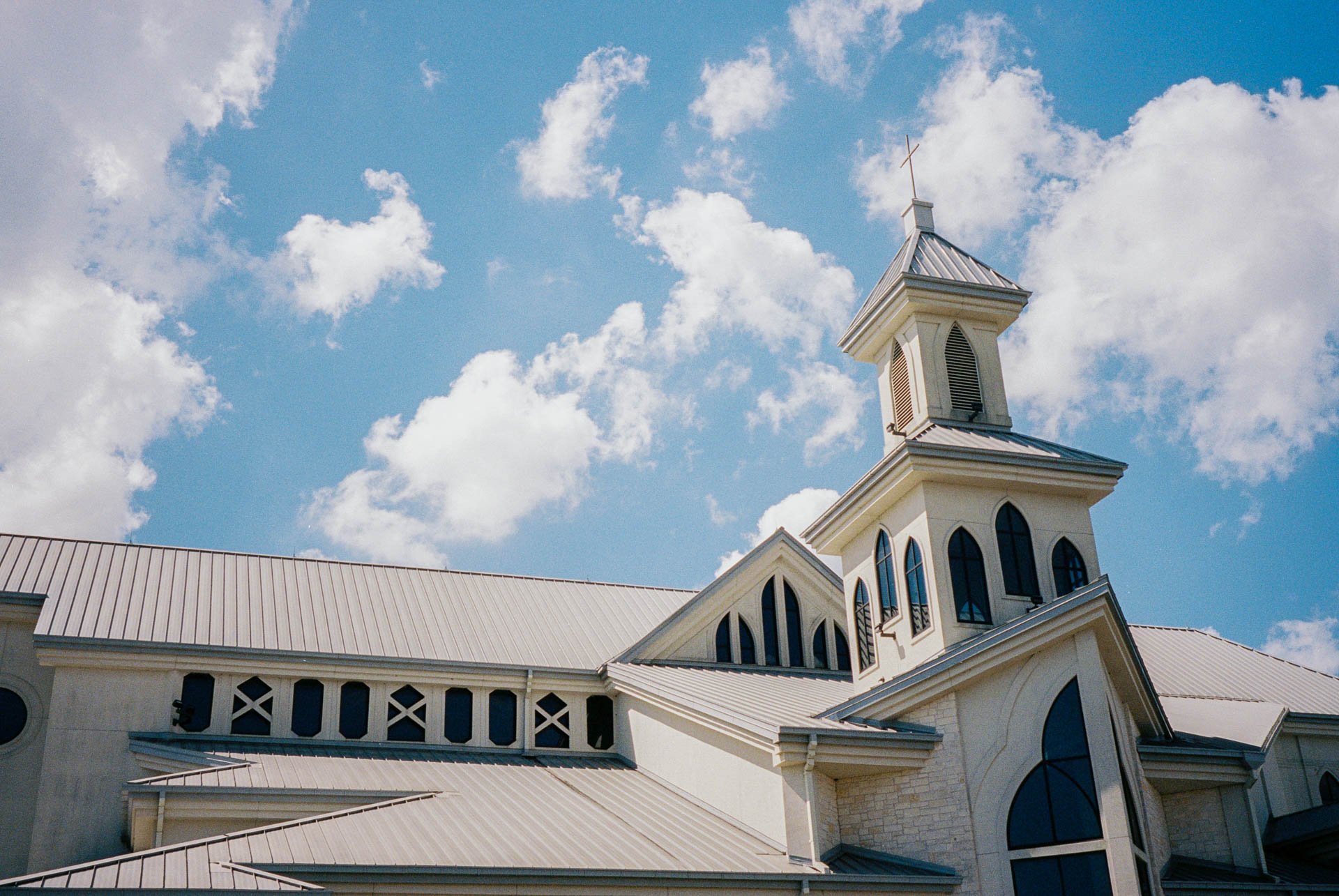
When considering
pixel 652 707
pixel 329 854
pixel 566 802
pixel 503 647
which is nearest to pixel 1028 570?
pixel 652 707

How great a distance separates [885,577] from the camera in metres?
25.2

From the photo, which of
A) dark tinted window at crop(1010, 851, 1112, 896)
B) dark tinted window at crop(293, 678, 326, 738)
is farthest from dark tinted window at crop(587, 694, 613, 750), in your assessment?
dark tinted window at crop(1010, 851, 1112, 896)

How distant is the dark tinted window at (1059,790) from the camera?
1880 centimetres

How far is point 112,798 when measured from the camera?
24062 mm

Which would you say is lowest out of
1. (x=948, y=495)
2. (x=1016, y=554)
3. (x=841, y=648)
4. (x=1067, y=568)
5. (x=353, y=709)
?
(x=353, y=709)

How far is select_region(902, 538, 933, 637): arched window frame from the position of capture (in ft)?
77.8

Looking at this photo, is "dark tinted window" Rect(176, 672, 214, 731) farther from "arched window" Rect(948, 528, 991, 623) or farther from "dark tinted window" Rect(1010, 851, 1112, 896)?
"dark tinted window" Rect(1010, 851, 1112, 896)

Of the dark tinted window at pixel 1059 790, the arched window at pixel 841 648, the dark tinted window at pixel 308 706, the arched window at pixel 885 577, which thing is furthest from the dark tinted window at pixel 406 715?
the dark tinted window at pixel 1059 790

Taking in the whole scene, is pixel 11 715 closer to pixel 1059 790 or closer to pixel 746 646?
pixel 746 646

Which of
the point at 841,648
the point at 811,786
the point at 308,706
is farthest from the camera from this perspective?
the point at 841,648

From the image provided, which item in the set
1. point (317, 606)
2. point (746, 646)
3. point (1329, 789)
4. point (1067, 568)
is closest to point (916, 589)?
point (1067, 568)

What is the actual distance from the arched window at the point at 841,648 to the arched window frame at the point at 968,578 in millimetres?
6281

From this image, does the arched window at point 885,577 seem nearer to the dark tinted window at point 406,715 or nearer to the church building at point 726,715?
the church building at point 726,715

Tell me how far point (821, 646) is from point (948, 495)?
6950mm
